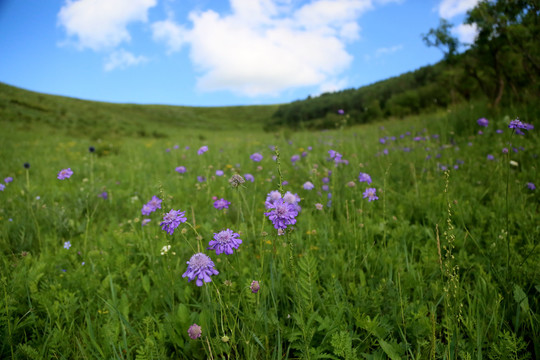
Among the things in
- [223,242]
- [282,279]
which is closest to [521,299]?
[282,279]

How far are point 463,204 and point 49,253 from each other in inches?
141

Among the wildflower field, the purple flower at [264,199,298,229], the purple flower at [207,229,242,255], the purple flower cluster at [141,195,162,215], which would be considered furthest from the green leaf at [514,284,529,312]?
the purple flower cluster at [141,195,162,215]

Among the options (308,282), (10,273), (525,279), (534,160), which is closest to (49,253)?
(10,273)

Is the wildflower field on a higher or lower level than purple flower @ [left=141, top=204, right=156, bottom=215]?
lower

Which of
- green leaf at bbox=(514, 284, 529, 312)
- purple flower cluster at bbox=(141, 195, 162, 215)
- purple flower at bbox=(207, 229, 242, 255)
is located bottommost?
green leaf at bbox=(514, 284, 529, 312)

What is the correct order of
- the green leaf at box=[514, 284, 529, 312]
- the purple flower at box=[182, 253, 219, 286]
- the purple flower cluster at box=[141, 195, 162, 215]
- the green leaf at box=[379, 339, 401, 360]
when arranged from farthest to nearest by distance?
the purple flower cluster at box=[141, 195, 162, 215] < the green leaf at box=[514, 284, 529, 312] < the green leaf at box=[379, 339, 401, 360] < the purple flower at box=[182, 253, 219, 286]

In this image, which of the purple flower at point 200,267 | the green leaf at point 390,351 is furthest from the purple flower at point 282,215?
the green leaf at point 390,351

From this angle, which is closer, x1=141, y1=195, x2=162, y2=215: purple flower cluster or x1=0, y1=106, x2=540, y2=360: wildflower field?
x1=0, y1=106, x2=540, y2=360: wildflower field

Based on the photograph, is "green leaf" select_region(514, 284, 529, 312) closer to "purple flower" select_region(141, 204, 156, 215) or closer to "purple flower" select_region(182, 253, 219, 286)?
"purple flower" select_region(182, 253, 219, 286)

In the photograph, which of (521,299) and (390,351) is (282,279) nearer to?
(390,351)

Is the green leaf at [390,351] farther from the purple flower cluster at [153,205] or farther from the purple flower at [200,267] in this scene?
the purple flower cluster at [153,205]

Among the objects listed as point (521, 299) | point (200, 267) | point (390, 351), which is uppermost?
point (200, 267)

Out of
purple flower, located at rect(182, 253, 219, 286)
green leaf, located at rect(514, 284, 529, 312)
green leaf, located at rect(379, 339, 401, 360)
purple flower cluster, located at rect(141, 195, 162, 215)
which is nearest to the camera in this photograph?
purple flower, located at rect(182, 253, 219, 286)

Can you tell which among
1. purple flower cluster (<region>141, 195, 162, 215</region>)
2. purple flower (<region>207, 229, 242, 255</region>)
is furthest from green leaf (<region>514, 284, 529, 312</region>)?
purple flower cluster (<region>141, 195, 162, 215</region>)
